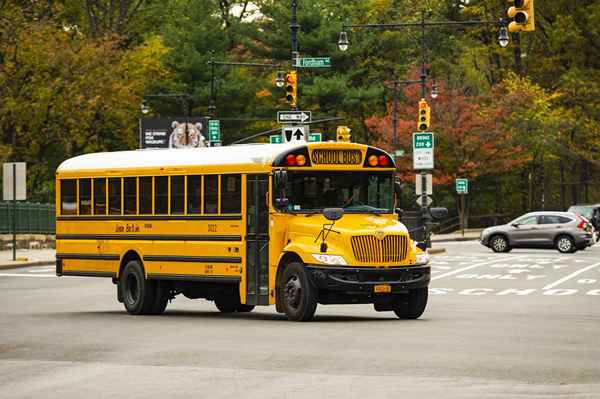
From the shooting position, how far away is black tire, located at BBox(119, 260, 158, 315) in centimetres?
2478

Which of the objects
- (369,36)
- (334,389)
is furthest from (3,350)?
(369,36)

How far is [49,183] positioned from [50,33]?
1741cm

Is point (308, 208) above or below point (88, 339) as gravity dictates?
above

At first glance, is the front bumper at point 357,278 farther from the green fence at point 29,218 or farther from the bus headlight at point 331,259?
the green fence at point 29,218

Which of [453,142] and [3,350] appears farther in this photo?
[453,142]

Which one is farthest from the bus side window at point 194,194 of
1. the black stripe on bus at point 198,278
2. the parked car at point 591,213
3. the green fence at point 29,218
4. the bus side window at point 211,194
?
the parked car at point 591,213

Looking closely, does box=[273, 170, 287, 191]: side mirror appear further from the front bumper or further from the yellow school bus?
the front bumper

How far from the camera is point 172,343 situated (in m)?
18.4

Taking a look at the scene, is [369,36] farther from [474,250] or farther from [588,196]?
[474,250]

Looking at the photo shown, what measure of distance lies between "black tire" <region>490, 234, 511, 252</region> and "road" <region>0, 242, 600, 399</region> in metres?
26.1

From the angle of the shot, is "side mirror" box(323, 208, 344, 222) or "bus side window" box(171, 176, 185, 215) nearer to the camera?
"side mirror" box(323, 208, 344, 222)

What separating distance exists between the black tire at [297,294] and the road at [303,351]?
319mm

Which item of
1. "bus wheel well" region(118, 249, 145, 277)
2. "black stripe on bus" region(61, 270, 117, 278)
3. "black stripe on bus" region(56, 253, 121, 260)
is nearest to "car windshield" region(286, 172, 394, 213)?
"bus wheel well" region(118, 249, 145, 277)

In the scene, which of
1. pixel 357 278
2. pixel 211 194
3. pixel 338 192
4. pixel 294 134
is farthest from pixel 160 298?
pixel 294 134
